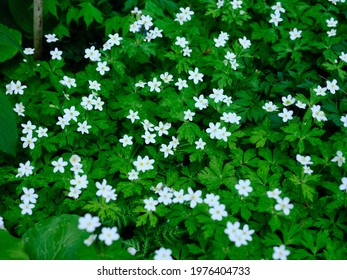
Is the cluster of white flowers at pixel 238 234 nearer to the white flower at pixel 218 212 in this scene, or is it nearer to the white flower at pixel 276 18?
the white flower at pixel 218 212

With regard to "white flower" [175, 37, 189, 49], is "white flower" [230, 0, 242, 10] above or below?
above

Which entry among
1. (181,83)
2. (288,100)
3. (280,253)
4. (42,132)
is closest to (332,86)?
(288,100)

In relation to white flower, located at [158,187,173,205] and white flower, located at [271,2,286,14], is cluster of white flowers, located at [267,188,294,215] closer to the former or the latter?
white flower, located at [158,187,173,205]

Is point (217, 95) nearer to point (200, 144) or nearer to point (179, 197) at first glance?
point (200, 144)

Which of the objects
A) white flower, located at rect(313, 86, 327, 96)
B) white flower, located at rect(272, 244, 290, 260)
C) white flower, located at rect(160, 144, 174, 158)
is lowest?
white flower, located at rect(272, 244, 290, 260)

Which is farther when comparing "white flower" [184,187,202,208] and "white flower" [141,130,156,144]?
"white flower" [141,130,156,144]

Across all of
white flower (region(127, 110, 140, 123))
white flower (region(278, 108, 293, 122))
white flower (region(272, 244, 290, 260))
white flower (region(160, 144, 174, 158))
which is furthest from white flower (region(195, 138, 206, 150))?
white flower (region(272, 244, 290, 260))
